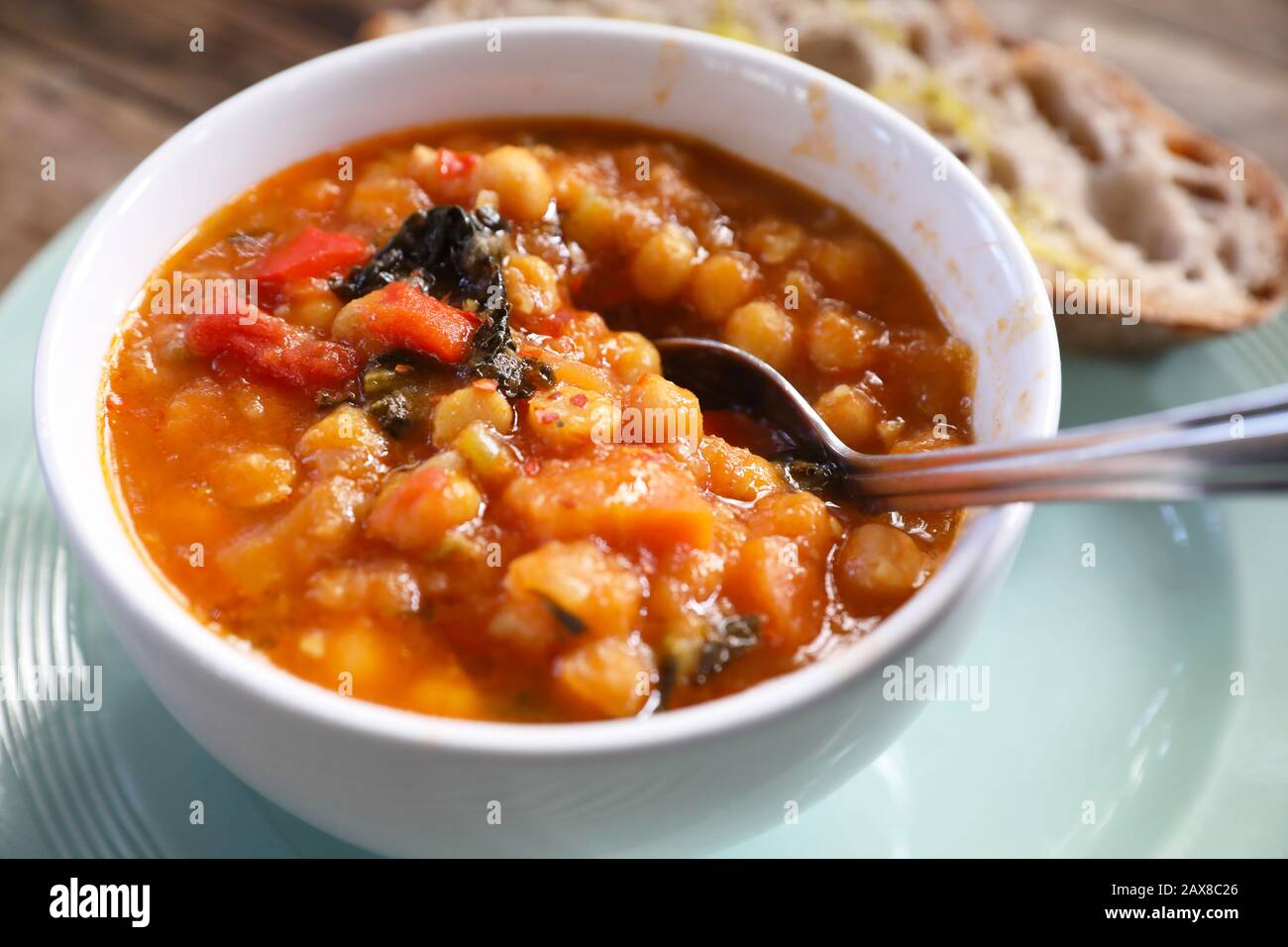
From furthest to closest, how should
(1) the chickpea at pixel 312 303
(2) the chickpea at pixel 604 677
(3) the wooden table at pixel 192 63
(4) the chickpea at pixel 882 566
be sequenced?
(3) the wooden table at pixel 192 63 → (1) the chickpea at pixel 312 303 → (4) the chickpea at pixel 882 566 → (2) the chickpea at pixel 604 677

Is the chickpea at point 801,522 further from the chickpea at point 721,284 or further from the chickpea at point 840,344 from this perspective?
the chickpea at point 721,284

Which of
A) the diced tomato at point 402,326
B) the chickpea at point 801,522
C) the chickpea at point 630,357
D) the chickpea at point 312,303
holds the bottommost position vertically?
the chickpea at point 801,522

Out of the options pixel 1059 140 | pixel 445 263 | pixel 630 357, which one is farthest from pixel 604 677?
pixel 1059 140

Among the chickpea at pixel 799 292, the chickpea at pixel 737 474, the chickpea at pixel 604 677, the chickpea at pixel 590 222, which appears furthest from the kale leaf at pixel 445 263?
the chickpea at pixel 604 677

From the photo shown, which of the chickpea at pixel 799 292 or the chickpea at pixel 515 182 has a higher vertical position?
the chickpea at pixel 515 182

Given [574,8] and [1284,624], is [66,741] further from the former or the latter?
[574,8]

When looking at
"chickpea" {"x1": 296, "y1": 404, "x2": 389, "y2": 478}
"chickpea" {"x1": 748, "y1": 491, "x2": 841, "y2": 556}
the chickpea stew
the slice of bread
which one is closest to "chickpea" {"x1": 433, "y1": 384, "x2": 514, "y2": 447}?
the chickpea stew

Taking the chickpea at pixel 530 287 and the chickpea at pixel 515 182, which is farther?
the chickpea at pixel 515 182
